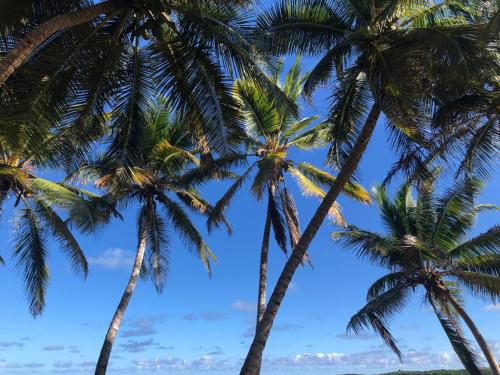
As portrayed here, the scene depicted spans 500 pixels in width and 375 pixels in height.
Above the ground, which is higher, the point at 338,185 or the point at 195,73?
the point at 195,73

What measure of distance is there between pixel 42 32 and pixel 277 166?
10.4 metres

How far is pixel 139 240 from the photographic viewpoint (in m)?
20.5

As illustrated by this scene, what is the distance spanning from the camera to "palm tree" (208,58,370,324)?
1659 cm

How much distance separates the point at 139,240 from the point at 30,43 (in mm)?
13611

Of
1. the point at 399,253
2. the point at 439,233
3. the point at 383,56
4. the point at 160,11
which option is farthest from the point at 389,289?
the point at 160,11

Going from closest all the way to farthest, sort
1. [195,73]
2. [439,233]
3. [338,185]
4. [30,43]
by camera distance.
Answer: [30,43] < [195,73] < [338,185] < [439,233]

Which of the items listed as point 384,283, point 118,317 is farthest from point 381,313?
point 118,317

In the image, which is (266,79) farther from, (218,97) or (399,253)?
(399,253)

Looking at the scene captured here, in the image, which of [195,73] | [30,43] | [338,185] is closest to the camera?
[30,43]

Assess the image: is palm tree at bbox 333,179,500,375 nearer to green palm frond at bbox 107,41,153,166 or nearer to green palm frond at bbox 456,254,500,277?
green palm frond at bbox 456,254,500,277

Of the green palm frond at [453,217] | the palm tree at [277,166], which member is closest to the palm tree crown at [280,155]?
the palm tree at [277,166]

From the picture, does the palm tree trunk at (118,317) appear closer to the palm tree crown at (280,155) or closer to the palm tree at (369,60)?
the palm tree crown at (280,155)

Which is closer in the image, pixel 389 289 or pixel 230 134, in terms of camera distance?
pixel 230 134

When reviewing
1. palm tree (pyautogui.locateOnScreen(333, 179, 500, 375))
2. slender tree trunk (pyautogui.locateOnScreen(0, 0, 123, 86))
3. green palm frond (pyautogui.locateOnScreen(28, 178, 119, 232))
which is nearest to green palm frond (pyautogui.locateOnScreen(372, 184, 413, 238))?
palm tree (pyautogui.locateOnScreen(333, 179, 500, 375))
